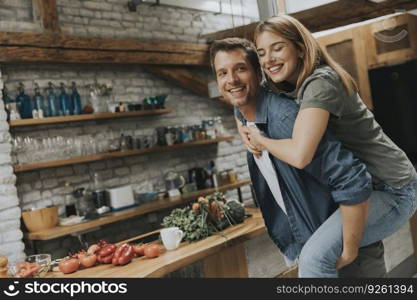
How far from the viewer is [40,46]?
16.1ft

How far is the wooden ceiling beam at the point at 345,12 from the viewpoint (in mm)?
5291

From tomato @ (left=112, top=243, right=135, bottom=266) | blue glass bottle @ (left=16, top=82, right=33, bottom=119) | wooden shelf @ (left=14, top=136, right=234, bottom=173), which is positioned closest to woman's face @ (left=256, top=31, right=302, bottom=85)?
tomato @ (left=112, top=243, right=135, bottom=266)

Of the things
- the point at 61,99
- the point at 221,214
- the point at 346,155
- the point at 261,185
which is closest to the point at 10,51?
the point at 61,99

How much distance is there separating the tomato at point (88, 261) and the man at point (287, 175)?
1121mm

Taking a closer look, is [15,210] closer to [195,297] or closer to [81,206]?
[81,206]

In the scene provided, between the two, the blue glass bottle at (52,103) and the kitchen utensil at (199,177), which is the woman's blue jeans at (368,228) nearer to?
the blue glass bottle at (52,103)

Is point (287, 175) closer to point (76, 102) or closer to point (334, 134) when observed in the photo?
point (334, 134)

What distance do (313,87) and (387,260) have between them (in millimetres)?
2539

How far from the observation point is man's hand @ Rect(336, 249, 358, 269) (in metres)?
1.81

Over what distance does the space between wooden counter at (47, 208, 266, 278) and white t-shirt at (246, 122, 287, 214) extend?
2.65 ft

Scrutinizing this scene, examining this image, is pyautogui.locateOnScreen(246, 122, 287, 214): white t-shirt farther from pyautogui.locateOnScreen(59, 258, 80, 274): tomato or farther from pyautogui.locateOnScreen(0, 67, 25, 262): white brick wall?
pyautogui.locateOnScreen(0, 67, 25, 262): white brick wall

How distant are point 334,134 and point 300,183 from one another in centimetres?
24

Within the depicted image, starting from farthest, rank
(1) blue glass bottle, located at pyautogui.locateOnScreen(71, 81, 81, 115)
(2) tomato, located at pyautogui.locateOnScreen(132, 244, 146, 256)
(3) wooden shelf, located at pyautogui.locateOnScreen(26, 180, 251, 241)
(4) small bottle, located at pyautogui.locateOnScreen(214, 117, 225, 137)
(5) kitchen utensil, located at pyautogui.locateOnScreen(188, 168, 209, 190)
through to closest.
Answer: (4) small bottle, located at pyautogui.locateOnScreen(214, 117, 225, 137) < (5) kitchen utensil, located at pyautogui.locateOnScreen(188, 168, 209, 190) < (1) blue glass bottle, located at pyautogui.locateOnScreen(71, 81, 81, 115) < (3) wooden shelf, located at pyautogui.locateOnScreen(26, 180, 251, 241) < (2) tomato, located at pyautogui.locateOnScreen(132, 244, 146, 256)

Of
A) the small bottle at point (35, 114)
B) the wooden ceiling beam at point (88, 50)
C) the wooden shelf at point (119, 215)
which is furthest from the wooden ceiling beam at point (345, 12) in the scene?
the small bottle at point (35, 114)
